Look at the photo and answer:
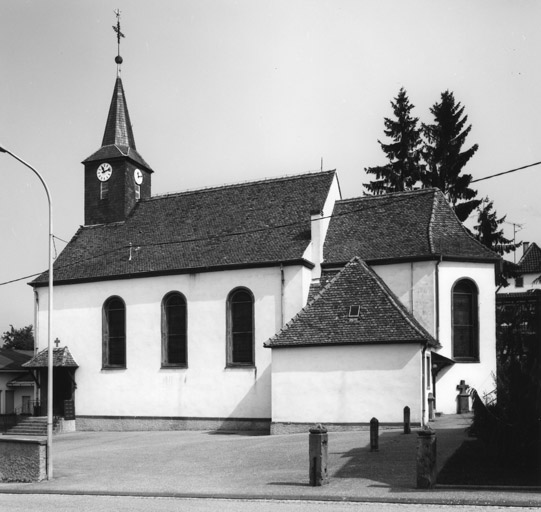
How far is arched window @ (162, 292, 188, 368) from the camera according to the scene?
31.5 metres

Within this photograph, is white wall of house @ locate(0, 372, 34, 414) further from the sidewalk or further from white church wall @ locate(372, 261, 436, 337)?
white church wall @ locate(372, 261, 436, 337)

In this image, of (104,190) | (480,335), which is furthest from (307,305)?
(104,190)

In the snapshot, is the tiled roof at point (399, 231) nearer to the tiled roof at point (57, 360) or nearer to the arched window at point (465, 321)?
the arched window at point (465, 321)

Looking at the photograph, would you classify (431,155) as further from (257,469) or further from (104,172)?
(257,469)

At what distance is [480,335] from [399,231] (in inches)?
214

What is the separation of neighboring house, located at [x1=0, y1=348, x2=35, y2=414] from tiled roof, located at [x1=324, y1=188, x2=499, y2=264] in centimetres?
2371

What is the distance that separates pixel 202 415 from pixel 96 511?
57.5ft

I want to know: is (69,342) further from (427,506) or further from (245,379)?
(427,506)

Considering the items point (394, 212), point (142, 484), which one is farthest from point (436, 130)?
point (142, 484)

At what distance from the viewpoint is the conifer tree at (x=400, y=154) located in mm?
49594

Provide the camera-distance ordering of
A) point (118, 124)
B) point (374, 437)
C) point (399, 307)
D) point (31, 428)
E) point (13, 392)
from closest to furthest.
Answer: point (374, 437), point (399, 307), point (31, 428), point (118, 124), point (13, 392)

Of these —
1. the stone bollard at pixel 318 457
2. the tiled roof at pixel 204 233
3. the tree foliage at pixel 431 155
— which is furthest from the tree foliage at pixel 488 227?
the stone bollard at pixel 318 457

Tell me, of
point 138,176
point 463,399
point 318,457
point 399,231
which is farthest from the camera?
point 138,176

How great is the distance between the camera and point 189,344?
102 feet
